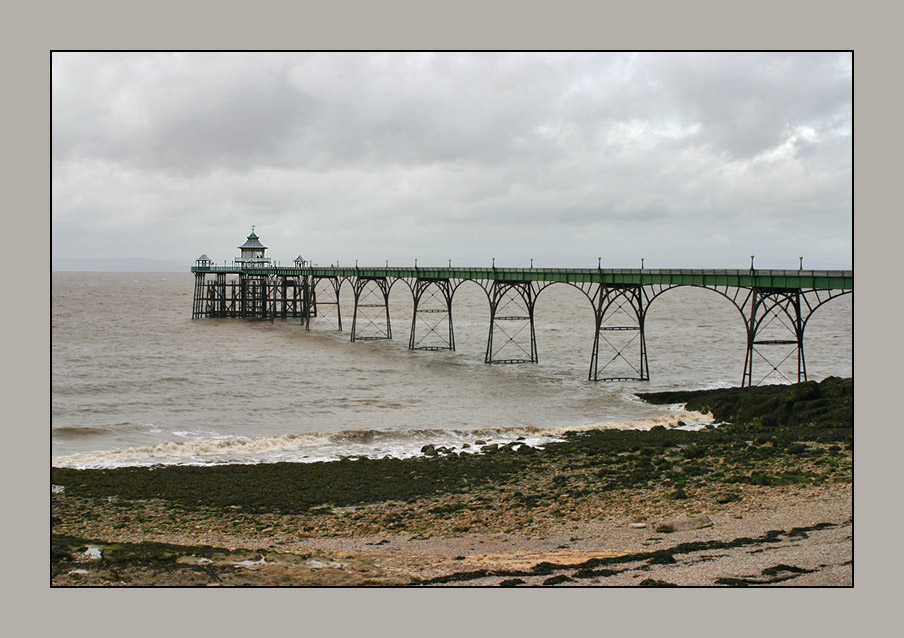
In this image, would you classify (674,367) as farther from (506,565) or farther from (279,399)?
(506,565)

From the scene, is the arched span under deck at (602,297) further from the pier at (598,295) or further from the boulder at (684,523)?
the boulder at (684,523)

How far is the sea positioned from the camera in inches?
953

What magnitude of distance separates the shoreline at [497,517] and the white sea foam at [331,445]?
1.55 metres

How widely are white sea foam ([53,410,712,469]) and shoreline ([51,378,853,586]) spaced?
5.09 feet

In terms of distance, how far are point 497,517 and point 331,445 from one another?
393 inches

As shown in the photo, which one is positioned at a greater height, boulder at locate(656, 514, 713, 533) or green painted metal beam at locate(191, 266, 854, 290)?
green painted metal beam at locate(191, 266, 854, 290)

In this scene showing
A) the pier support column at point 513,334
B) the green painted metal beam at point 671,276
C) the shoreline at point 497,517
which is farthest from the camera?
the pier support column at point 513,334

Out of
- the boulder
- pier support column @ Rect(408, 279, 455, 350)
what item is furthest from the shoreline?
pier support column @ Rect(408, 279, 455, 350)

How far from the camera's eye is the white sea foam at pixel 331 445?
72.3ft

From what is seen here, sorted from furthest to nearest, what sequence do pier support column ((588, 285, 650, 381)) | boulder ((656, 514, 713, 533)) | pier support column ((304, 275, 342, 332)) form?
pier support column ((304, 275, 342, 332))
pier support column ((588, 285, 650, 381))
boulder ((656, 514, 713, 533))

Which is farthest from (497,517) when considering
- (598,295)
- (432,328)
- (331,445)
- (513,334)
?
(513,334)

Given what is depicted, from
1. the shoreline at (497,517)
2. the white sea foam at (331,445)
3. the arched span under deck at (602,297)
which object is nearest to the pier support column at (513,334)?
the arched span under deck at (602,297)

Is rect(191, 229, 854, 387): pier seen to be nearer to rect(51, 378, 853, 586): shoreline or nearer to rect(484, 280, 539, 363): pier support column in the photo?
rect(484, 280, 539, 363): pier support column

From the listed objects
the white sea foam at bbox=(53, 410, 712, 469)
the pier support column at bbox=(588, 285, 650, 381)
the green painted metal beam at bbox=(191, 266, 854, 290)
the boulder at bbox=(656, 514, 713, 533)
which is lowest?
the white sea foam at bbox=(53, 410, 712, 469)
